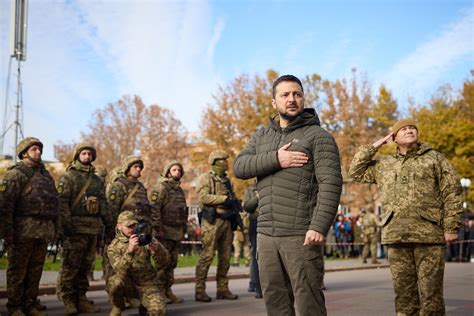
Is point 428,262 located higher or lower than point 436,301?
higher

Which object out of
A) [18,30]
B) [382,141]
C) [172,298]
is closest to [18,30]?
[18,30]

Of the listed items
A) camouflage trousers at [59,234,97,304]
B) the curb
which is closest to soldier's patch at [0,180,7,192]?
camouflage trousers at [59,234,97,304]

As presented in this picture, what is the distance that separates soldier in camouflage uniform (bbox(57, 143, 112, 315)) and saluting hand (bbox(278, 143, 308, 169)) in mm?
5039

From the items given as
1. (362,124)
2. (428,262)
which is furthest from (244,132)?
(428,262)

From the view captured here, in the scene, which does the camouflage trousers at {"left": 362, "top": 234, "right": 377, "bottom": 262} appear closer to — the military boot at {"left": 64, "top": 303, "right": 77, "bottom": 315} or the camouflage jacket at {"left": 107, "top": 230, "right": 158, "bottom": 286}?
the military boot at {"left": 64, "top": 303, "right": 77, "bottom": 315}

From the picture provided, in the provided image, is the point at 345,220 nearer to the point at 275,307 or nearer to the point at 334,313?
the point at 334,313

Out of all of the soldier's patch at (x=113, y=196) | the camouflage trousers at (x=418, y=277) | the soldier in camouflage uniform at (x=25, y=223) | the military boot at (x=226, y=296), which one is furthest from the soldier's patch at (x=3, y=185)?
the camouflage trousers at (x=418, y=277)

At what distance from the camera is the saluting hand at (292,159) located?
4.54 m

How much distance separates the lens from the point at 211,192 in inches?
422

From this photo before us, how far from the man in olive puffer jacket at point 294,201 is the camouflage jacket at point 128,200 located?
16.4ft

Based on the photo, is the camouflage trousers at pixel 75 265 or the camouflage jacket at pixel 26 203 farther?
the camouflage trousers at pixel 75 265

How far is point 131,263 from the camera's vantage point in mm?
7961

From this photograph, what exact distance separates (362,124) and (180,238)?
34.6 metres

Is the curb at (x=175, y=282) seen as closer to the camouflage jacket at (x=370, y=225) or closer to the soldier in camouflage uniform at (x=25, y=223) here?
the soldier in camouflage uniform at (x=25, y=223)
